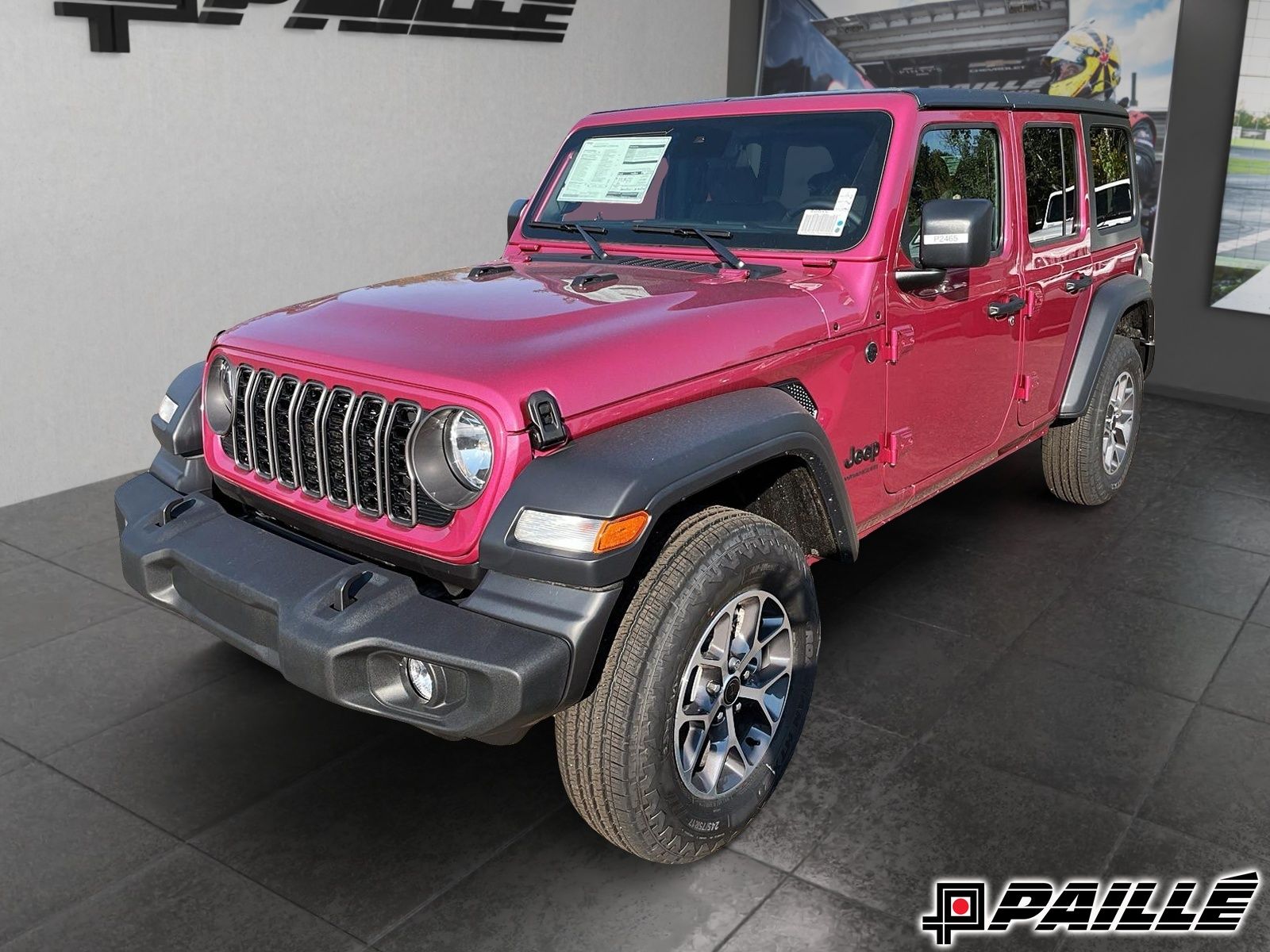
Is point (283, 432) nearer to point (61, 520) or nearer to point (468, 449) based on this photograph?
point (468, 449)

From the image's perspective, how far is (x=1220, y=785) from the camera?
303 cm

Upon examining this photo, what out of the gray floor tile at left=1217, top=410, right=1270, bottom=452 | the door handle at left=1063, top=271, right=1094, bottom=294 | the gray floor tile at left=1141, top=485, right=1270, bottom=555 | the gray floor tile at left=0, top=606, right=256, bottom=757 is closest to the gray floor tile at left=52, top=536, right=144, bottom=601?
the gray floor tile at left=0, top=606, right=256, bottom=757

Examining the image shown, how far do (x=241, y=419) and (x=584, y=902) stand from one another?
1.46m

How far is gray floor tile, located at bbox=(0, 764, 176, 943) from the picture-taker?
8.50 feet

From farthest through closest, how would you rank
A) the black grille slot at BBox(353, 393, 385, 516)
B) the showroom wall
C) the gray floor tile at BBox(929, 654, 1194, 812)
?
the showroom wall < the gray floor tile at BBox(929, 654, 1194, 812) < the black grille slot at BBox(353, 393, 385, 516)

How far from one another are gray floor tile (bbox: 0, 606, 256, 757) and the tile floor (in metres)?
0.01

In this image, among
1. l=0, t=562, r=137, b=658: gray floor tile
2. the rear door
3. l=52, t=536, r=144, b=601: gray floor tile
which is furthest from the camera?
l=52, t=536, r=144, b=601: gray floor tile

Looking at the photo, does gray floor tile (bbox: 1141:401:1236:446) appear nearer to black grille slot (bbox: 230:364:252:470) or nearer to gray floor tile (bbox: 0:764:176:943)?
black grille slot (bbox: 230:364:252:470)

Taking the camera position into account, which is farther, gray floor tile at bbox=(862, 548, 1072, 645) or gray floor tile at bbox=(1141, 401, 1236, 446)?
gray floor tile at bbox=(1141, 401, 1236, 446)

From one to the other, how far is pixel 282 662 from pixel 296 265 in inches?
163

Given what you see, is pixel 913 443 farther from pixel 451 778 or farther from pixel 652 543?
pixel 451 778

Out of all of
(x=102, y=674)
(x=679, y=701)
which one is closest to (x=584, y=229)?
(x=679, y=701)

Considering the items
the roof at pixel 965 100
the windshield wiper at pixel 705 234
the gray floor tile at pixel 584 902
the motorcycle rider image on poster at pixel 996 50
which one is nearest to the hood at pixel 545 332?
the windshield wiper at pixel 705 234

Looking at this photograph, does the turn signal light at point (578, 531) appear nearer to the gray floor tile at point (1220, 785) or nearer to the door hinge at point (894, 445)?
the door hinge at point (894, 445)
